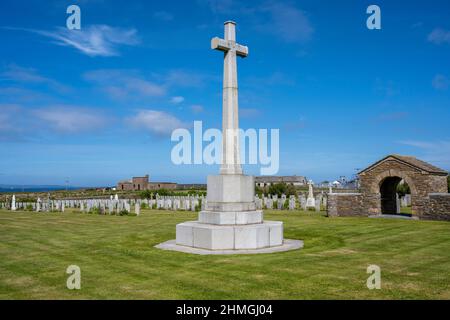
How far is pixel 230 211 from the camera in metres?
11.4

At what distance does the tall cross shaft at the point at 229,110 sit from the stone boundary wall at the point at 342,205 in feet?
37.7

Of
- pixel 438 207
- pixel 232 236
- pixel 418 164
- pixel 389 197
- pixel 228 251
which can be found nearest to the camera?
pixel 228 251

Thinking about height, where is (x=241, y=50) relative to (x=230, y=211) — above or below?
above

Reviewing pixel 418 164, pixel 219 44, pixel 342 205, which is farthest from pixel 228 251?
pixel 418 164

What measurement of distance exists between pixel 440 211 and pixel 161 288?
52.5 feet

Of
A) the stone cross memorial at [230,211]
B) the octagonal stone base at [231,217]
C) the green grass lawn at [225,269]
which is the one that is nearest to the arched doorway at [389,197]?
the green grass lawn at [225,269]

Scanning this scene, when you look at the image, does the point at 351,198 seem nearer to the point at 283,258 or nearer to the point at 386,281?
the point at 283,258

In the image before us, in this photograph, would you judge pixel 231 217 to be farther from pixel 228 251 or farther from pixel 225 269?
pixel 225 269

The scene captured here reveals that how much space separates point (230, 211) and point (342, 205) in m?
12.3

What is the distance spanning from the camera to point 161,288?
22.6 ft

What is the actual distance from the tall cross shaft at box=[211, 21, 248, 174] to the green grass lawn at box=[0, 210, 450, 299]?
3035 millimetres

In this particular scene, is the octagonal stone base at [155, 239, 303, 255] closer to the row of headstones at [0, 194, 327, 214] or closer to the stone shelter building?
the stone shelter building

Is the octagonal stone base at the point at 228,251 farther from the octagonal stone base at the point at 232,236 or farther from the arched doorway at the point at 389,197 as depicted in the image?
the arched doorway at the point at 389,197

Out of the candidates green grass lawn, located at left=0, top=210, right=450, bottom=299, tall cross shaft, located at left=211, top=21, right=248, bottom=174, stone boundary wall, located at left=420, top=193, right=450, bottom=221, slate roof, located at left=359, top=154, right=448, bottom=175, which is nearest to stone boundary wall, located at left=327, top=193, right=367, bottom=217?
slate roof, located at left=359, top=154, right=448, bottom=175
